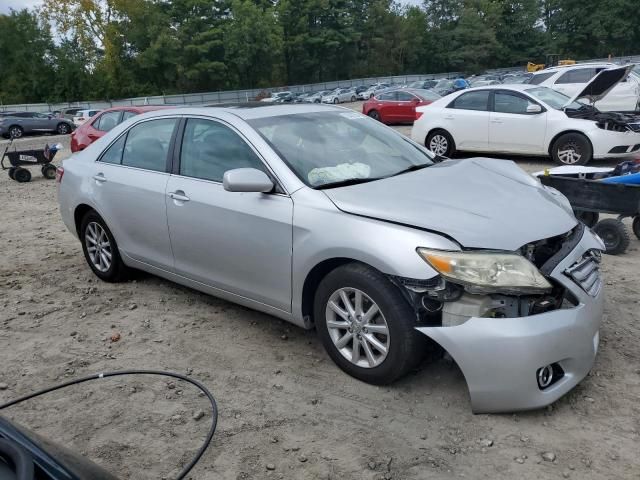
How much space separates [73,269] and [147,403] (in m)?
3.03

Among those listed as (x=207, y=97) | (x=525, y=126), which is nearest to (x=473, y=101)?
(x=525, y=126)

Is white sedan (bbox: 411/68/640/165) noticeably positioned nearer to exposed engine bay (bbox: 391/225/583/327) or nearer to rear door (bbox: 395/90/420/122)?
exposed engine bay (bbox: 391/225/583/327)

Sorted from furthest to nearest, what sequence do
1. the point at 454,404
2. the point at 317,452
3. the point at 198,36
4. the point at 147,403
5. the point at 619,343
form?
1. the point at 198,36
2. the point at 619,343
3. the point at 147,403
4. the point at 454,404
5. the point at 317,452

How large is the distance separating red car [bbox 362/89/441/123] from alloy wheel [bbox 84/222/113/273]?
54.3 ft

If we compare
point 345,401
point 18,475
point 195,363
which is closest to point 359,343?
point 345,401

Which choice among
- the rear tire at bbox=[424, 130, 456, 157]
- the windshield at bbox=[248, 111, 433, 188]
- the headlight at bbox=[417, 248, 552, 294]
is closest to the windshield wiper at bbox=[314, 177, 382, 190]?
the windshield at bbox=[248, 111, 433, 188]

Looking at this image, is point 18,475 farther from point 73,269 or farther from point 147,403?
point 73,269

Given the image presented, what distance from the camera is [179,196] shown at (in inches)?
163

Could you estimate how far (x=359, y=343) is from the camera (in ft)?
10.8

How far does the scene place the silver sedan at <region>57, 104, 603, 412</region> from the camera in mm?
Result: 2871

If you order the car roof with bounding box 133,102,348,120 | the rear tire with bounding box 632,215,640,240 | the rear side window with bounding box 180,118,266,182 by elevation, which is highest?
the car roof with bounding box 133,102,348,120

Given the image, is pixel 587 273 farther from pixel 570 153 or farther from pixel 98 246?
pixel 570 153

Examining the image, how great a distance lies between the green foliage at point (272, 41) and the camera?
5869 cm

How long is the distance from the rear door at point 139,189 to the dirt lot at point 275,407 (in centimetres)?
56
